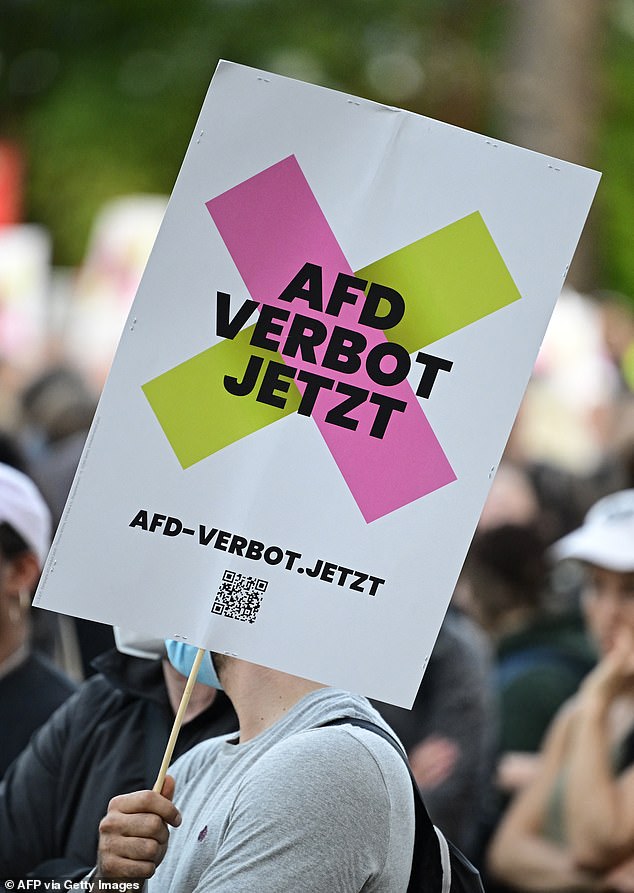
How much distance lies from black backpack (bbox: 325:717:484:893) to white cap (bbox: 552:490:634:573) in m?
1.98

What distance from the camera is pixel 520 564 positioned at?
4.94 meters

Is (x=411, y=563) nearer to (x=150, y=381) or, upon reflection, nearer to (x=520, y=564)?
(x=150, y=381)

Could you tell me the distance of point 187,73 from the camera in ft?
68.2

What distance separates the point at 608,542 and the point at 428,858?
6.81 feet

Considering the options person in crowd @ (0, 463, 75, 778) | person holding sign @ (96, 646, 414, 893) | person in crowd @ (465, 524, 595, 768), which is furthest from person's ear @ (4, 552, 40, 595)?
person in crowd @ (465, 524, 595, 768)

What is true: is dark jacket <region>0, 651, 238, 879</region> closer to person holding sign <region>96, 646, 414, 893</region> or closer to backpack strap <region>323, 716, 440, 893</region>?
person holding sign <region>96, 646, 414, 893</region>

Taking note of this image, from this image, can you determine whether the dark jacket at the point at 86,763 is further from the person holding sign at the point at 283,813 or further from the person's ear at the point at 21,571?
the person's ear at the point at 21,571

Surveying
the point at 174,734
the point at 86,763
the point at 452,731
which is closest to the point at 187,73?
the point at 452,731

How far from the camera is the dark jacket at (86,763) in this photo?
8.82 ft

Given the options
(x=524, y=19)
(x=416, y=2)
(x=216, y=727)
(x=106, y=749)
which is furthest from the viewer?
(x=416, y=2)

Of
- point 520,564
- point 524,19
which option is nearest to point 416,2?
point 524,19

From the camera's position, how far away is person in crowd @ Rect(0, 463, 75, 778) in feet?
10.7

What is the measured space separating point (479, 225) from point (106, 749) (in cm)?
115

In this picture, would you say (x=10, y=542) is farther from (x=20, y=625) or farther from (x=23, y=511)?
(x=20, y=625)
